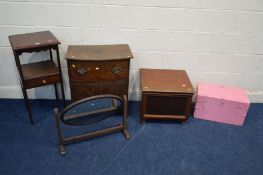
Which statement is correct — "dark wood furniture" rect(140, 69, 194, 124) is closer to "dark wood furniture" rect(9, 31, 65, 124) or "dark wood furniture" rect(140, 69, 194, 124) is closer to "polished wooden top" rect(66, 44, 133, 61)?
"polished wooden top" rect(66, 44, 133, 61)

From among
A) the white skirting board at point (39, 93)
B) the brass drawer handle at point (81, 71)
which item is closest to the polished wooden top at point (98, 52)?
the brass drawer handle at point (81, 71)

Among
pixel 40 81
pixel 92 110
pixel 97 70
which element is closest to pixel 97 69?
pixel 97 70

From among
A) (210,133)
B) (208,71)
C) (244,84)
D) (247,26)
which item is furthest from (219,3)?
(210,133)

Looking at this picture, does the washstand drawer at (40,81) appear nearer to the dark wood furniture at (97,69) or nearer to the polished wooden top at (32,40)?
the dark wood furniture at (97,69)

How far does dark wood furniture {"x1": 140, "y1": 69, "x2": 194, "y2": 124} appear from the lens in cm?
229

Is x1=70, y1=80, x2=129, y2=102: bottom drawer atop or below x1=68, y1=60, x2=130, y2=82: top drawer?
below

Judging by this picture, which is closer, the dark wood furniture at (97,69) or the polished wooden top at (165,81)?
the dark wood furniture at (97,69)

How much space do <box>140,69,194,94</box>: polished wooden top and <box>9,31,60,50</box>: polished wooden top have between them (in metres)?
0.84

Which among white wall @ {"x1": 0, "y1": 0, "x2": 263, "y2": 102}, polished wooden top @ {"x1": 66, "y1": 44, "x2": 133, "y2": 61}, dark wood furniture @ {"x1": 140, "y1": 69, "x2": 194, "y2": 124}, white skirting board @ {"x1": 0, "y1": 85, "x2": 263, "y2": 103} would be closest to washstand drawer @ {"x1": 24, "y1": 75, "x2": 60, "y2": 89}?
polished wooden top @ {"x1": 66, "y1": 44, "x2": 133, "y2": 61}

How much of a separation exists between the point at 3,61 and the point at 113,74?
3.69ft

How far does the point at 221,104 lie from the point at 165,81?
572mm

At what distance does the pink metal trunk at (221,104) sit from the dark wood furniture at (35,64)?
134cm

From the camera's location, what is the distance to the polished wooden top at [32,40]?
2031 millimetres

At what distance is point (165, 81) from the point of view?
241 centimetres
